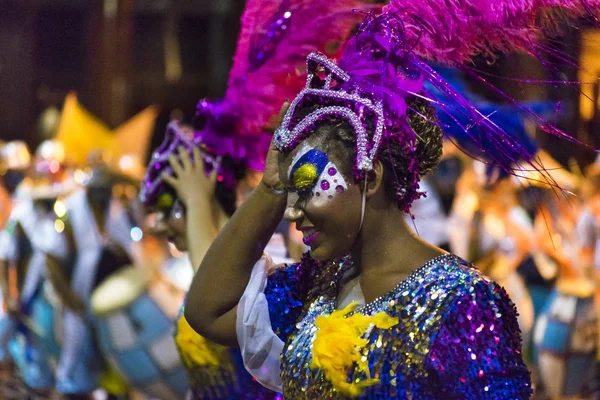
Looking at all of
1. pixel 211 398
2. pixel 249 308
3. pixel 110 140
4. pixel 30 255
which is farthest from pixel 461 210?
pixel 249 308

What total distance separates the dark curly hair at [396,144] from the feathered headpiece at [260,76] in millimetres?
366

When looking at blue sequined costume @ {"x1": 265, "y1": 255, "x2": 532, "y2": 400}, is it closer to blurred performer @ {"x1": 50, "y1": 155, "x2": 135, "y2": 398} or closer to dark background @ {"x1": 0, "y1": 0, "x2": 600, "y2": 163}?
blurred performer @ {"x1": 50, "y1": 155, "x2": 135, "y2": 398}

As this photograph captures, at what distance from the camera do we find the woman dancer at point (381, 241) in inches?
81.0

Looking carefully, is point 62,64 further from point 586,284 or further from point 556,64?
point 556,64

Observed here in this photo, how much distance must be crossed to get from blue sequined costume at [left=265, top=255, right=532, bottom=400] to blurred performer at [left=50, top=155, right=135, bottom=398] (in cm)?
468

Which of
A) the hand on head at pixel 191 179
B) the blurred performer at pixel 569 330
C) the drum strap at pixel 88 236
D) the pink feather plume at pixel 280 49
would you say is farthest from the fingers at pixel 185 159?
the drum strap at pixel 88 236

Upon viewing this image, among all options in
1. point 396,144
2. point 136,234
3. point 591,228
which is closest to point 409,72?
point 396,144

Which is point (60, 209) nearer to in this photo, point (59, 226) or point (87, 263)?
point (59, 226)

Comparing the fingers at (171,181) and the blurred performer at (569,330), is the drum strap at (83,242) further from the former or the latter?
the fingers at (171,181)

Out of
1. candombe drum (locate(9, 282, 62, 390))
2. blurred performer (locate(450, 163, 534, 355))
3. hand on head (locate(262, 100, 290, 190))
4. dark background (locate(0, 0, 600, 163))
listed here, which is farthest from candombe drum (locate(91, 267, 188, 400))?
dark background (locate(0, 0, 600, 163))

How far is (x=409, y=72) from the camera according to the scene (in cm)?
229

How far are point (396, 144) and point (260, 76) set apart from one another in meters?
0.97

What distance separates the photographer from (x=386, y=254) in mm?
2285

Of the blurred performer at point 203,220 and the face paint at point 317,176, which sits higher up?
the face paint at point 317,176
